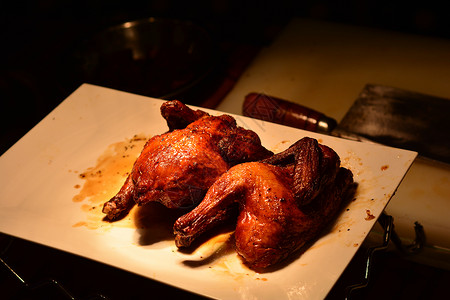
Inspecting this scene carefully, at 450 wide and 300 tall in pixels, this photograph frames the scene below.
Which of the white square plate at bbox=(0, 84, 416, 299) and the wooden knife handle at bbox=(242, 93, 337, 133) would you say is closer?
the white square plate at bbox=(0, 84, 416, 299)

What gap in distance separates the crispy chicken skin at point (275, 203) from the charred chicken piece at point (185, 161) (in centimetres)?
12

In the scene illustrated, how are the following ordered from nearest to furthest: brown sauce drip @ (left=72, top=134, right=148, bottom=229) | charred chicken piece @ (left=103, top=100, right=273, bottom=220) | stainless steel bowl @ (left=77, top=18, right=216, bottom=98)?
charred chicken piece @ (left=103, top=100, right=273, bottom=220)
brown sauce drip @ (left=72, top=134, right=148, bottom=229)
stainless steel bowl @ (left=77, top=18, right=216, bottom=98)

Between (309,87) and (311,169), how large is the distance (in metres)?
1.52

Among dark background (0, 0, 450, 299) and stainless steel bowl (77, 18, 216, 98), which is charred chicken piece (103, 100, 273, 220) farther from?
stainless steel bowl (77, 18, 216, 98)

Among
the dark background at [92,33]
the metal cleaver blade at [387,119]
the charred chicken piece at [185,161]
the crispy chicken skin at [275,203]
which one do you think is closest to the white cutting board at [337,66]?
the metal cleaver blade at [387,119]

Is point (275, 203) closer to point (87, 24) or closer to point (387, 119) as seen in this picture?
point (387, 119)

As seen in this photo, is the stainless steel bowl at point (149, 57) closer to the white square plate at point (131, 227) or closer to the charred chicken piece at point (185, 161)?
the white square plate at point (131, 227)

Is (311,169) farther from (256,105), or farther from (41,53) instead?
(41,53)

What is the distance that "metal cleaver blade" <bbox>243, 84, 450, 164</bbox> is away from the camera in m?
2.40

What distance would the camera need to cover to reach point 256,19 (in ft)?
13.8

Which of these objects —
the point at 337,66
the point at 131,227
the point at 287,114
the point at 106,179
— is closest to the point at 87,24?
the point at 337,66

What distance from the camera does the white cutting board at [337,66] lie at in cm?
300

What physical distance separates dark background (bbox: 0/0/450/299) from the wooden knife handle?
21.9 inches

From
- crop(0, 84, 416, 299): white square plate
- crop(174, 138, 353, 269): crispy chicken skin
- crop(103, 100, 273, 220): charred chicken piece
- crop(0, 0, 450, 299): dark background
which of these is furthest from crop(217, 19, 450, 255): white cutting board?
crop(174, 138, 353, 269): crispy chicken skin
